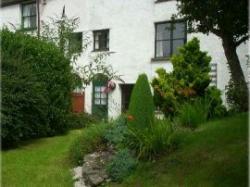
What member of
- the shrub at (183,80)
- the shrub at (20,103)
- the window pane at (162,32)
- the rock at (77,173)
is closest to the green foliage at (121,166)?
the rock at (77,173)

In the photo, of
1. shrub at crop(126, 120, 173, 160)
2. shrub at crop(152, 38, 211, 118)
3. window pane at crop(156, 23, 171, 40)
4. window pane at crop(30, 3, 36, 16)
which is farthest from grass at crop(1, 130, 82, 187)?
window pane at crop(30, 3, 36, 16)

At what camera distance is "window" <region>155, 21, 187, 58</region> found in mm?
21453

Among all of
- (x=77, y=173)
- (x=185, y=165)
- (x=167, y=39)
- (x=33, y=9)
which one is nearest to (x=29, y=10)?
(x=33, y=9)

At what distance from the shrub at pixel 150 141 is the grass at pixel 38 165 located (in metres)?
1.45

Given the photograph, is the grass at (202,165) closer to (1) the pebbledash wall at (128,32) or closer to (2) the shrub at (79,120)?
(2) the shrub at (79,120)

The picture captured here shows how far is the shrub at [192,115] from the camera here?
12.8m

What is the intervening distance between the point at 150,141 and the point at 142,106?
1.12m

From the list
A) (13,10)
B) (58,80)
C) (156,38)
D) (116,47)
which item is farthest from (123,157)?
(13,10)

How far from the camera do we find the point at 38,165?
11.9 meters

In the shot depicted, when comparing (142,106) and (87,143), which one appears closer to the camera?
(142,106)

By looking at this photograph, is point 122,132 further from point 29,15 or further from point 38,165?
point 29,15

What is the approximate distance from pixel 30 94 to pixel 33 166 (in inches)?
116

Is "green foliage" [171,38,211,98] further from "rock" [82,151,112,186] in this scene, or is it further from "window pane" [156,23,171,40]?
"window pane" [156,23,171,40]

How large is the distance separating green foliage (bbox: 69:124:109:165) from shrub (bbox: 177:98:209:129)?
1958 millimetres
